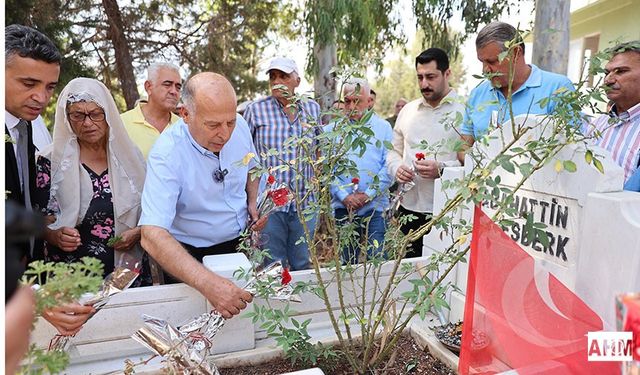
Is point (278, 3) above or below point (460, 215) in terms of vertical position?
above

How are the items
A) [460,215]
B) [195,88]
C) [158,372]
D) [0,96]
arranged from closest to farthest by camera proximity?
[0,96] → [158,372] → [195,88] → [460,215]

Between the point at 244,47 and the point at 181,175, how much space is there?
6.48 metres

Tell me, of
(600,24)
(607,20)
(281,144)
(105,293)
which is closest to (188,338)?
(105,293)

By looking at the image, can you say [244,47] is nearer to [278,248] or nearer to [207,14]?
[207,14]

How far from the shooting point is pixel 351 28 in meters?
6.35

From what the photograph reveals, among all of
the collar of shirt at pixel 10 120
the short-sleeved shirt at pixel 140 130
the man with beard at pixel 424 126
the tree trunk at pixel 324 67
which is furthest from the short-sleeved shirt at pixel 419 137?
the tree trunk at pixel 324 67

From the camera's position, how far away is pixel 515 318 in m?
1.49

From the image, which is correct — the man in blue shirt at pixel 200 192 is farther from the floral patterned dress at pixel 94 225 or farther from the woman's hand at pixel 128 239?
the floral patterned dress at pixel 94 225

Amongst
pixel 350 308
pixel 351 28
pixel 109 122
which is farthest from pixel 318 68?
pixel 350 308

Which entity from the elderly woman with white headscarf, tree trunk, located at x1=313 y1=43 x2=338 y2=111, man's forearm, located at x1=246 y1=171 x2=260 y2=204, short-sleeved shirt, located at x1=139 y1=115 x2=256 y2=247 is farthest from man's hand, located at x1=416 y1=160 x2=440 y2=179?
tree trunk, located at x1=313 y1=43 x2=338 y2=111

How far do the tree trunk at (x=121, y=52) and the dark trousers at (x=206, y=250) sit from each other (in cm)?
512

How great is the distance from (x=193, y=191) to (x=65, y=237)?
582 mm

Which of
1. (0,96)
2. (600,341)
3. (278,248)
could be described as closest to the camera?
(0,96)

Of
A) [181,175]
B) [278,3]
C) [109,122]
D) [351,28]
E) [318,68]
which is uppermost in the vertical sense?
[278,3]
